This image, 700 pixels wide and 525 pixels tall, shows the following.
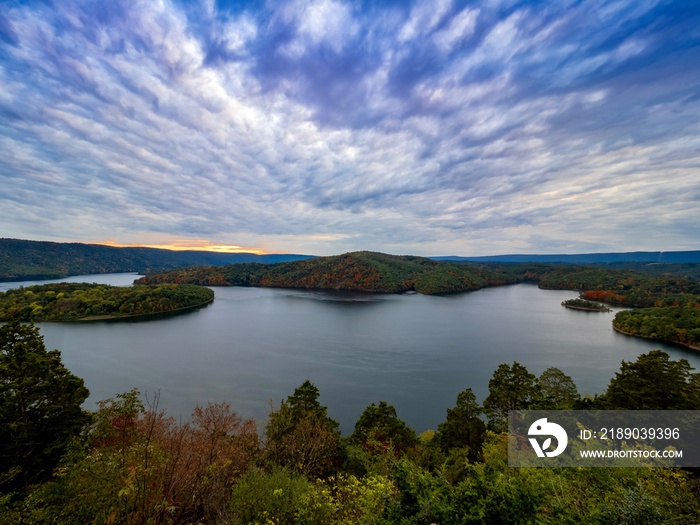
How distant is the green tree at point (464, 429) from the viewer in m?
18.8

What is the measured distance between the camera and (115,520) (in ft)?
23.4

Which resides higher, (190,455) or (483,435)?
(190,455)

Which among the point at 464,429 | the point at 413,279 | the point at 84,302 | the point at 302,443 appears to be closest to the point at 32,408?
the point at 302,443

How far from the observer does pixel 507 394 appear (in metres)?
21.5

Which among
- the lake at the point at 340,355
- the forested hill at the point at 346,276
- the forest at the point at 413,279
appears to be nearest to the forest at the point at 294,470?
the lake at the point at 340,355

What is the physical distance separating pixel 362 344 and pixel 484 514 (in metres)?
48.4

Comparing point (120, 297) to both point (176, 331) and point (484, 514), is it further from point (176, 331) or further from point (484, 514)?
point (484, 514)

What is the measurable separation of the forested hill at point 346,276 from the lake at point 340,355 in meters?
68.0

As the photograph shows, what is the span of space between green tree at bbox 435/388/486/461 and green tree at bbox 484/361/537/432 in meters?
1.99

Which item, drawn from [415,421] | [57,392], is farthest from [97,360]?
[415,421]

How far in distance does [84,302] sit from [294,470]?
8879 cm

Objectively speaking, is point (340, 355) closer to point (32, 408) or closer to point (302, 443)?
point (302, 443)

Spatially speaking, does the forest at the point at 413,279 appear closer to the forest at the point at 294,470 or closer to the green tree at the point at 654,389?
the green tree at the point at 654,389

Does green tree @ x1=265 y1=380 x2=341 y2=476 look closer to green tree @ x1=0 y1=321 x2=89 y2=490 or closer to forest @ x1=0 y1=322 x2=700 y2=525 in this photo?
forest @ x1=0 y1=322 x2=700 y2=525
